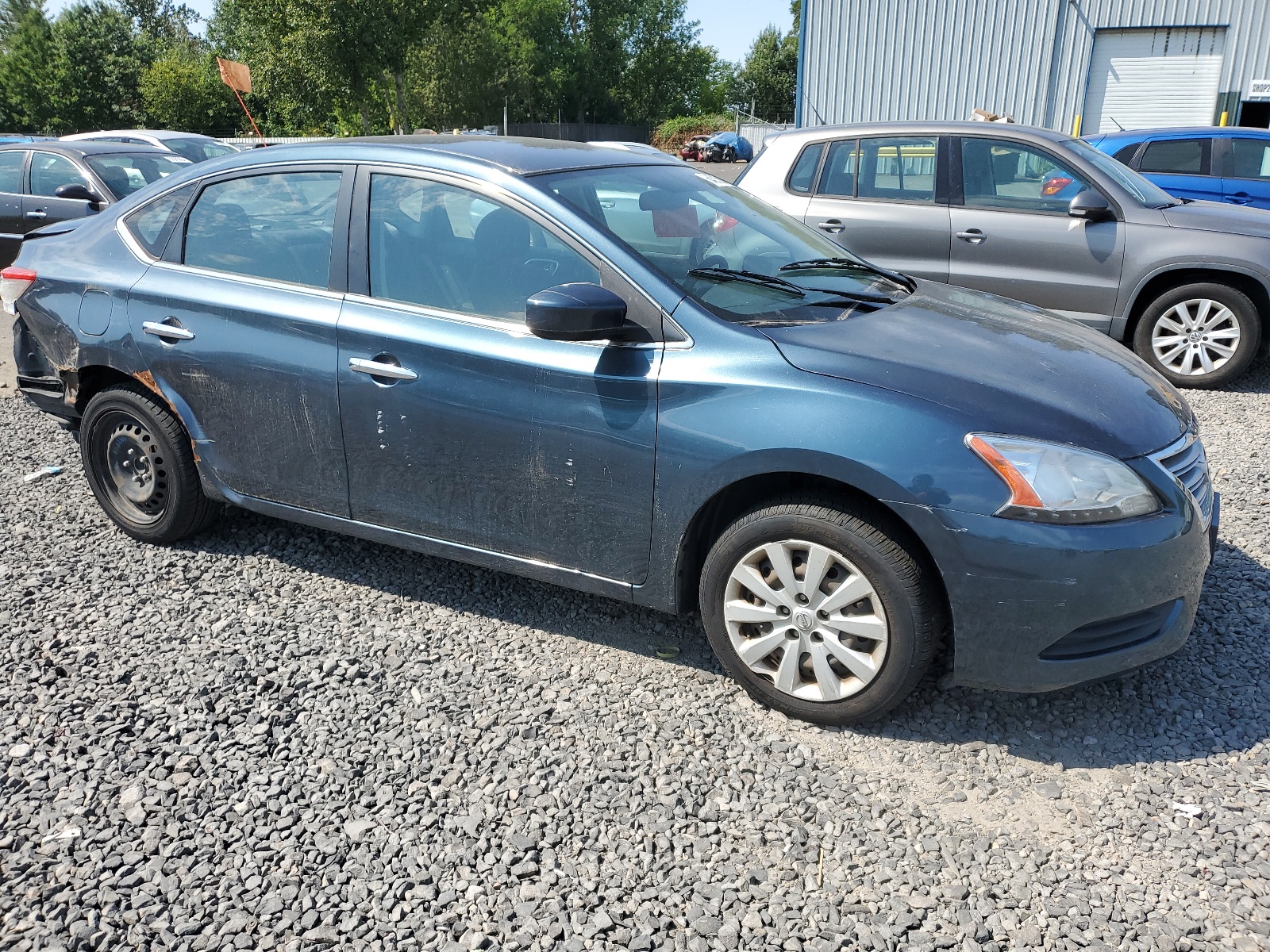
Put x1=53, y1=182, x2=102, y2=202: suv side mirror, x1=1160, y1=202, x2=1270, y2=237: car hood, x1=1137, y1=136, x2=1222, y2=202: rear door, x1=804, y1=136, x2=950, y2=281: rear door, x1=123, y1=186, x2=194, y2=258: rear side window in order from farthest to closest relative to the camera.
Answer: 1. x1=1137, y1=136, x2=1222, y2=202: rear door
2. x1=53, y1=182, x2=102, y2=202: suv side mirror
3. x1=804, y1=136, x2=950, y2=281: rear door
4. x1=1160, y1=202, x2=1270, y2=237: car hood
5. x1=123, y1=186, x2=194, y2=258: rear side window

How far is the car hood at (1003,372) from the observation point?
2.85 meters

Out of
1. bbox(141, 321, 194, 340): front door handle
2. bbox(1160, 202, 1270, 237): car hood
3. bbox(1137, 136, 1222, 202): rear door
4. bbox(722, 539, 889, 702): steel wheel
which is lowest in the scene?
bbox(722, 539, 889, 702): steel wheel

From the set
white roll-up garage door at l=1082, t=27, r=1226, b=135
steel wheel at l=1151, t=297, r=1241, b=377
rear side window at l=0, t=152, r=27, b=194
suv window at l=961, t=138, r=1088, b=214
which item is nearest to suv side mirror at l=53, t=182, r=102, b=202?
rear side window at l=0, t=152, r=27, b=194

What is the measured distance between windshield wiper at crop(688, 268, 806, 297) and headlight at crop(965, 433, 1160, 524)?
1.02 m

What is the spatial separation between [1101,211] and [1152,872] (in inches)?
217

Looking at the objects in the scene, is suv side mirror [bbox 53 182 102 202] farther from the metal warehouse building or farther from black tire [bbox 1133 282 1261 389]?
the metal warehouse building

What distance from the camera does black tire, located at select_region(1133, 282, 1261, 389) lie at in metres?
6.71

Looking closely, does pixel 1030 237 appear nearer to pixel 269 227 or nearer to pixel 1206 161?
pixel 1206 161

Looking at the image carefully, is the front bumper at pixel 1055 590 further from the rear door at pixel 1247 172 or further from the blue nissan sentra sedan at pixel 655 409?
the rear door at pixel 1247 172

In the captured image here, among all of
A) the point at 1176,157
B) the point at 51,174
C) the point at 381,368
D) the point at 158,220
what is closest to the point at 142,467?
the point at 158,220

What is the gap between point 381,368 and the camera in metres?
3.49

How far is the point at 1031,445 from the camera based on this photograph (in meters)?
2.77

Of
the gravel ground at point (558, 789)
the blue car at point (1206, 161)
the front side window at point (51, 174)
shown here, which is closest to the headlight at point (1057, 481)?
the gravel ground at point (558, 789)

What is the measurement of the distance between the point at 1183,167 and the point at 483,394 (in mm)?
9276
